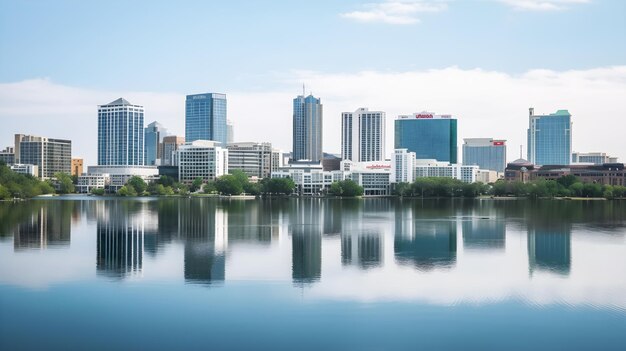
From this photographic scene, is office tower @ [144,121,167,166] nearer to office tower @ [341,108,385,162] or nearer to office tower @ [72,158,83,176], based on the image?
office tower @ [72,158,83,176]

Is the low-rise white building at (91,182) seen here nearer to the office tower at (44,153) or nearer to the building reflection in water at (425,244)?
the office tower at (44,153)

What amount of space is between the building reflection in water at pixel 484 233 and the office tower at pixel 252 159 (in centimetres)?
7751

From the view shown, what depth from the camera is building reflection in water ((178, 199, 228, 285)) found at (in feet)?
58.2

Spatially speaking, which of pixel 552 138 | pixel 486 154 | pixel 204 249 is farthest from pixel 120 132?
pixel 204 249

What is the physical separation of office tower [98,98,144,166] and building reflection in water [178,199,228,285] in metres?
107

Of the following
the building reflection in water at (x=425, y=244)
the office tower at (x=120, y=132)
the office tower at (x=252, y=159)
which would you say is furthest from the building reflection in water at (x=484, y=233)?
the office tower at (x=120, y=132)

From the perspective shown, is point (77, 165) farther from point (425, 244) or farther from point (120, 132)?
point (425, 244)

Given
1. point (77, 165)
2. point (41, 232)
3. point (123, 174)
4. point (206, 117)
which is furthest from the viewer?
point (206, 117)

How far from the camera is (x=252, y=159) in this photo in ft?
377

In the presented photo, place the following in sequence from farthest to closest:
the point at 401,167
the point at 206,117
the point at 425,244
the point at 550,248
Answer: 1. the point at 206,117
2. the point at 401,167
3. the point at 425,244
4. the point at 550,248

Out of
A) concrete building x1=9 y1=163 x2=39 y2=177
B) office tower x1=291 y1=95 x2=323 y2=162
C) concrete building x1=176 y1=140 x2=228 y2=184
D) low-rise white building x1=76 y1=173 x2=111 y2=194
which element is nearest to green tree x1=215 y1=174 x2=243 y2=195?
concrete building x1=176 y1=140 x2=228 y2=184

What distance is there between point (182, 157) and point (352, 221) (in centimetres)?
7329

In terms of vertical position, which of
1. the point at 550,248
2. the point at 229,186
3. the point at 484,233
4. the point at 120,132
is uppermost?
the point at 120,132

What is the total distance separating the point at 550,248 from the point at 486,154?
147 m
